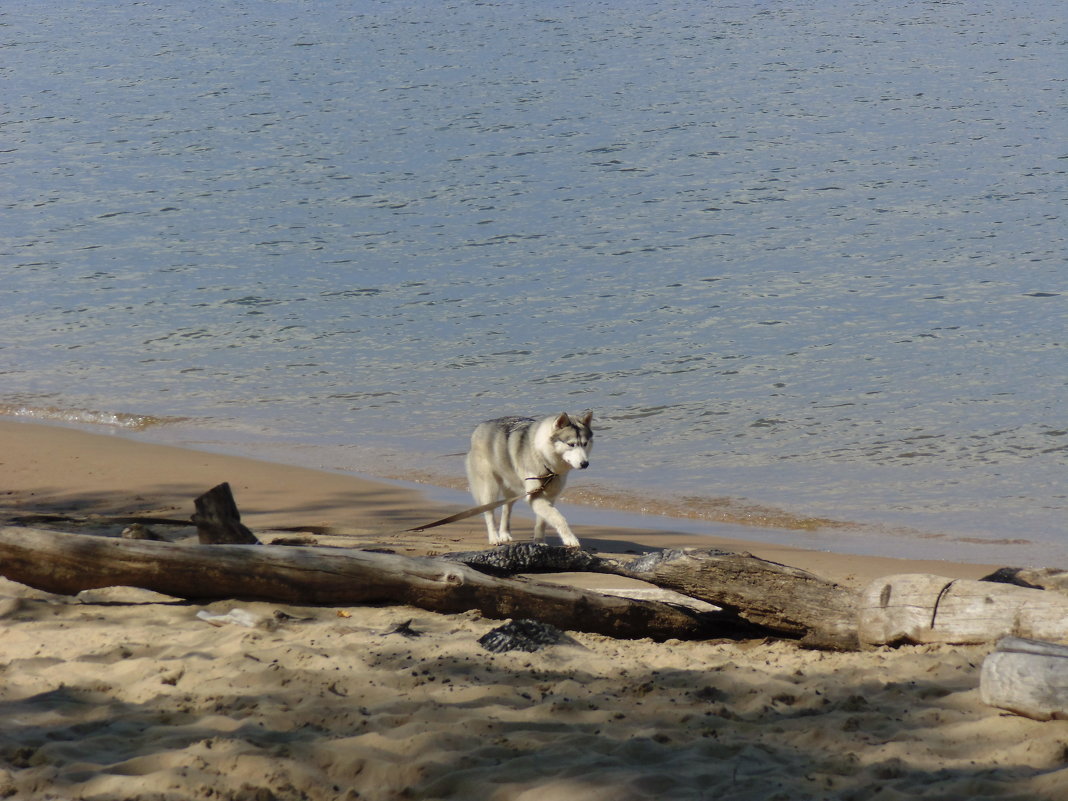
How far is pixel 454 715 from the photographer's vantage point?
187 inches

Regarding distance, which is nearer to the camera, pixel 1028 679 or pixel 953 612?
pixel 1028 679

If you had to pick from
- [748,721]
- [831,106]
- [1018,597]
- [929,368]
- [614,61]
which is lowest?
[748,721]

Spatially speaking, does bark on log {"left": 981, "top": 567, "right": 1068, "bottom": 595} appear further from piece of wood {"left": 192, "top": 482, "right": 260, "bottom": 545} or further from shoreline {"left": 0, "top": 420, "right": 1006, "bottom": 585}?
piece of wood {"left": 192, "top": 482, "right": 260, "bottom": 545}

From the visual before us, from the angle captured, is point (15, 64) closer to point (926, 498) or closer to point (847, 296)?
point (847, 296)

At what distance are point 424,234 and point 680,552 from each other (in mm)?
17386

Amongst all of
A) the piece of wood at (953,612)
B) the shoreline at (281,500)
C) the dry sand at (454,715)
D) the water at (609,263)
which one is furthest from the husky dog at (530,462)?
the piece of wood at (953,612)

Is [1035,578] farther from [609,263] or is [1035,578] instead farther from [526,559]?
[609,263]

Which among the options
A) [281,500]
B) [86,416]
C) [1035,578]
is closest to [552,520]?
[281,500]

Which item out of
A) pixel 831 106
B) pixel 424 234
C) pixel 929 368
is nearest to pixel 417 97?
pixel 831 106

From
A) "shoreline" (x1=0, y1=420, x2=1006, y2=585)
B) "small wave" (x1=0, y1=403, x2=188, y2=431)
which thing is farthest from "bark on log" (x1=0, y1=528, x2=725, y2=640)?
"small wave" (x1=0, y1=403, x2=188, y2=431)

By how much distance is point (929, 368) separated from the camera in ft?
46.5

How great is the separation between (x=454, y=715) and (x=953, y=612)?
2411 millimetres

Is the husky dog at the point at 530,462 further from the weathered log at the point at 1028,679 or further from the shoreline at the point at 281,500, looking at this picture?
the weathered log at the point at 1028,679

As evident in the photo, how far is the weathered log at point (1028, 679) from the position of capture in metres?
4.36
